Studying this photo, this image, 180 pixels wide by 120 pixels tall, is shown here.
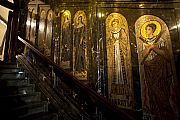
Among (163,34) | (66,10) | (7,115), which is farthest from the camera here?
(66,10)

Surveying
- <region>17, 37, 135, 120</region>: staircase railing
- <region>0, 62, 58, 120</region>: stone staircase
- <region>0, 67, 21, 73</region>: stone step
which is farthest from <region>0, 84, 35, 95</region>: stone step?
<region>0, 67, 21, 73</region>: stone step

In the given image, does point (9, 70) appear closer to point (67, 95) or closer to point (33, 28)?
point (67, 95)

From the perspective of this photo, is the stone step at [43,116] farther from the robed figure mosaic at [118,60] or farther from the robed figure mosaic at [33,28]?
the robed figure mosaic at [33,28]

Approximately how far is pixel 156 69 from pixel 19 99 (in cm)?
375

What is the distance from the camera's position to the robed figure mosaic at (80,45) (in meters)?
4.54

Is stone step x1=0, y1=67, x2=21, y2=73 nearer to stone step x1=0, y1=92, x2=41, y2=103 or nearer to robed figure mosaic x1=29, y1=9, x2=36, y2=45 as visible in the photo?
stone step x1=0, y1=92, x2=41, y2=103

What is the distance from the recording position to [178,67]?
4.43m

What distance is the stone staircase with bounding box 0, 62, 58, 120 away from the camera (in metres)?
2.40

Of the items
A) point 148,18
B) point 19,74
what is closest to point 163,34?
point 148,18

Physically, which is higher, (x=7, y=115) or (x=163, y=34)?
(x=163, y=34)

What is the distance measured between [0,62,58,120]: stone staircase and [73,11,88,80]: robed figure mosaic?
1.50 m

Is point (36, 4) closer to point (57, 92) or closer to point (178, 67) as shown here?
point (57, 92)

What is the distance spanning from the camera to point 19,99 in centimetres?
280

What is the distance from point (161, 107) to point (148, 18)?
8.83ft
